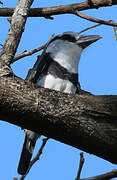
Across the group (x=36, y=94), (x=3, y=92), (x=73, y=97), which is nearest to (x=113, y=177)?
(x=73, y=97)

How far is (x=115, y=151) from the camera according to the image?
2072 millimetres

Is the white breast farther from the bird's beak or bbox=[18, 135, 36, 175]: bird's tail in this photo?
the bird's beak

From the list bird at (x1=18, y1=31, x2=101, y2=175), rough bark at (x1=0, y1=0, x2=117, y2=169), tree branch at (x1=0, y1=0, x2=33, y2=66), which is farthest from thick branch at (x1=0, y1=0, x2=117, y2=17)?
rough bark at (x1=0, y1=0, x2=117, y2=169)

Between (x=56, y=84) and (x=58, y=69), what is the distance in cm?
26

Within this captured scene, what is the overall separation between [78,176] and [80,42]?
2.56m

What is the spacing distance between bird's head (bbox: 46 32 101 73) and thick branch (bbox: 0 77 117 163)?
2.33 metres

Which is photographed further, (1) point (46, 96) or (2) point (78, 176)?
(2) point (78, 176)

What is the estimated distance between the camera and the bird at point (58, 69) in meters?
4.09

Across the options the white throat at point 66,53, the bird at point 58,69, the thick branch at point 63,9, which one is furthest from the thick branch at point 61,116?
the white throat at point 66,53

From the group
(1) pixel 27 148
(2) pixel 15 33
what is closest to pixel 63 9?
(2) pixel 15 33

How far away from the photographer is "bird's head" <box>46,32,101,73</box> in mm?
4574

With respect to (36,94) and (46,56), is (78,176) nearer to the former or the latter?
(36,94)

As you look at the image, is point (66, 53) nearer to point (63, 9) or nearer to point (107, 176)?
point (63, 9)

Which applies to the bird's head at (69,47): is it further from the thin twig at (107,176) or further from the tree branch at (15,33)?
the thin twig at (107,176)
